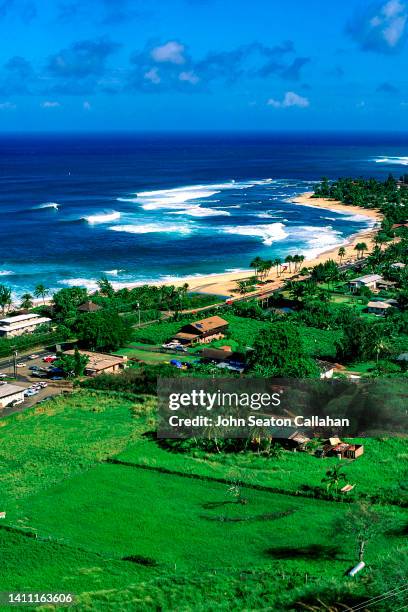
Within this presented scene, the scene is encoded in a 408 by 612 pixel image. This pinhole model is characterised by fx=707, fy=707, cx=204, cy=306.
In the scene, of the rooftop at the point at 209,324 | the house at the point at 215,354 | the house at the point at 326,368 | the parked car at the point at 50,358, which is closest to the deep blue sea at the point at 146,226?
the rooftop at the point at 209,324

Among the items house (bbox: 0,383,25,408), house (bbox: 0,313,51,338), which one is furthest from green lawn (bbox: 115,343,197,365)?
house (bbox: 0,383,25,408)

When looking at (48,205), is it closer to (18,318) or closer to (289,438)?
(18,318)

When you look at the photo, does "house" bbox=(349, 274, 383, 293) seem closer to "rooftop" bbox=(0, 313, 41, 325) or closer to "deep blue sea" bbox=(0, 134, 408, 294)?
"deep blue sea" bbox=(0, 134, 408, 294)

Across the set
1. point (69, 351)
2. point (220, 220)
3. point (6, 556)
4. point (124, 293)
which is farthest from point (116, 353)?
point (220, 220)

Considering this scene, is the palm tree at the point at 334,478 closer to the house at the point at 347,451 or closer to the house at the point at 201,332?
the house at the point at 347,451

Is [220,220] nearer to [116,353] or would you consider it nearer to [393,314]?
[393,314]

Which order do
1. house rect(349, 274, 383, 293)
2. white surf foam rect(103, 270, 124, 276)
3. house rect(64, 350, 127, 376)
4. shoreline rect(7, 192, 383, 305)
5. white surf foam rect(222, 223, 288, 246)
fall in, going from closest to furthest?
house rect(64, 350, 127, 376) < house rect(349, 274, 383, 293) < shoreline rect(7, 192, 383, 305) < white surf foam rect(103, 270, 124, 276) < white surf foam rect(222, 223, 288, 246)
